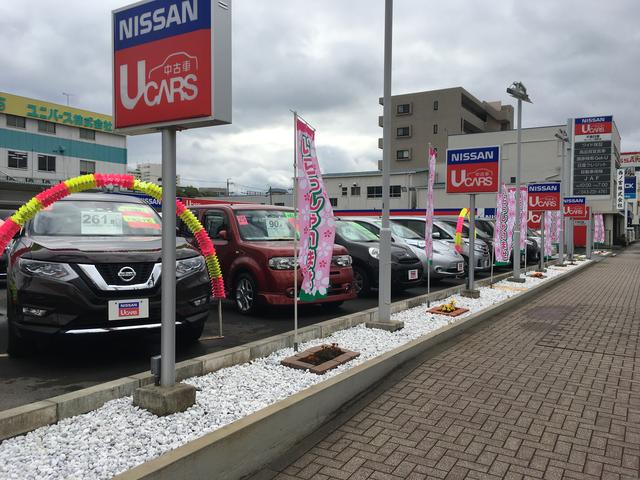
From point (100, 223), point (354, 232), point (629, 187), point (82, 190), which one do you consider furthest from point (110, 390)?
point (629, 187)

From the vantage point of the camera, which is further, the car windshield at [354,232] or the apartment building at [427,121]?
the apartment building at [427,121]

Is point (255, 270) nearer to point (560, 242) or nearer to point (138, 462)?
point (138, 462)

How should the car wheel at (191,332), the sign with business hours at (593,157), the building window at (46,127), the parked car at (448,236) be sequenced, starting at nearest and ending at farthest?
the car wheel at (191,332) → the parked car at (448,236) → the sign with business hours at (593,157) → the building window at (46,127)

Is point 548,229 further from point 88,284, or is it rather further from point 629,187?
point 629,187

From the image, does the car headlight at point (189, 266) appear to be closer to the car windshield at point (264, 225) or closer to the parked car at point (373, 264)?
the car windshield at point (264, 225)

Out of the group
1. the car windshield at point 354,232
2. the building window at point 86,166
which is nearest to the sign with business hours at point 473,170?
the car windshield at point 354,232

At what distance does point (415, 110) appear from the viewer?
6253 cm

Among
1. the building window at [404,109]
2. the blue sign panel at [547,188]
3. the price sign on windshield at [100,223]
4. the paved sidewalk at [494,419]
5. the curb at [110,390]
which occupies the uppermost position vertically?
the building window at [404,109]

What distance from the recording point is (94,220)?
18.1ft

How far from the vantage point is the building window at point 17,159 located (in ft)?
131

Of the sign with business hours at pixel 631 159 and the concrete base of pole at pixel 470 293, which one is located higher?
the sign with business hours at pixel 631 159

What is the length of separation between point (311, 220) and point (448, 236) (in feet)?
29.0

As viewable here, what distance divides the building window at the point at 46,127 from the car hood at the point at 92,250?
4309 cm

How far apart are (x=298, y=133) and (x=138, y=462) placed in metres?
3.51
